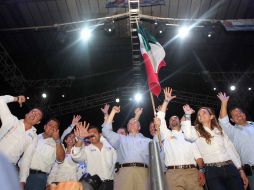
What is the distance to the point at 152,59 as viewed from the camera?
6.02 meters

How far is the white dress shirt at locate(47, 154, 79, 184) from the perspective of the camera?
385 centimetres

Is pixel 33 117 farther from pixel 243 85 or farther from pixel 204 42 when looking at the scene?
pixel 243 85

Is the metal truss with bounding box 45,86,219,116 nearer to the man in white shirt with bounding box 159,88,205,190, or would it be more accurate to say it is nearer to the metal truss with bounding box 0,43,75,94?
the metal truss with bounding box 0,43,75,94

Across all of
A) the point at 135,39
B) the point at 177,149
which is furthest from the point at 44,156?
the point at 135,39

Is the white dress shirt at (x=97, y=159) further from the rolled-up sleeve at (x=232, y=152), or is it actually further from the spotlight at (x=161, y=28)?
the spotlight at (x=161, y=28)

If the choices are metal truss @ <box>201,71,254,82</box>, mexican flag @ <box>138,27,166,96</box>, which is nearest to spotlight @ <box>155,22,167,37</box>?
mexican flag @ <box>138,27,166,96</box>

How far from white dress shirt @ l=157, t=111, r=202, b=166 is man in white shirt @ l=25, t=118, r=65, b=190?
4.89 ft

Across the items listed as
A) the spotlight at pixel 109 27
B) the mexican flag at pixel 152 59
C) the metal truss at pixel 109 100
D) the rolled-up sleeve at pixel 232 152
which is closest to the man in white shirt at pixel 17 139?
the mexican flag at pixel 152 59

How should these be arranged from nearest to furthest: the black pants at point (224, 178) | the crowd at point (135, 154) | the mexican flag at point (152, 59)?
the black pants at point (224, 178)
the crowd at point (135, 154)
the mexican flag at point (152, 59)

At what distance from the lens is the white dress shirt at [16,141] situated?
137 inches

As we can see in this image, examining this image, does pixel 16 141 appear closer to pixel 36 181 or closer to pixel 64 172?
pixel 36 181

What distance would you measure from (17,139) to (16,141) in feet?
0.10

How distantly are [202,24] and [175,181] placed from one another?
5229 mm

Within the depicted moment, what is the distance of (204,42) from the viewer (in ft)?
29.7
